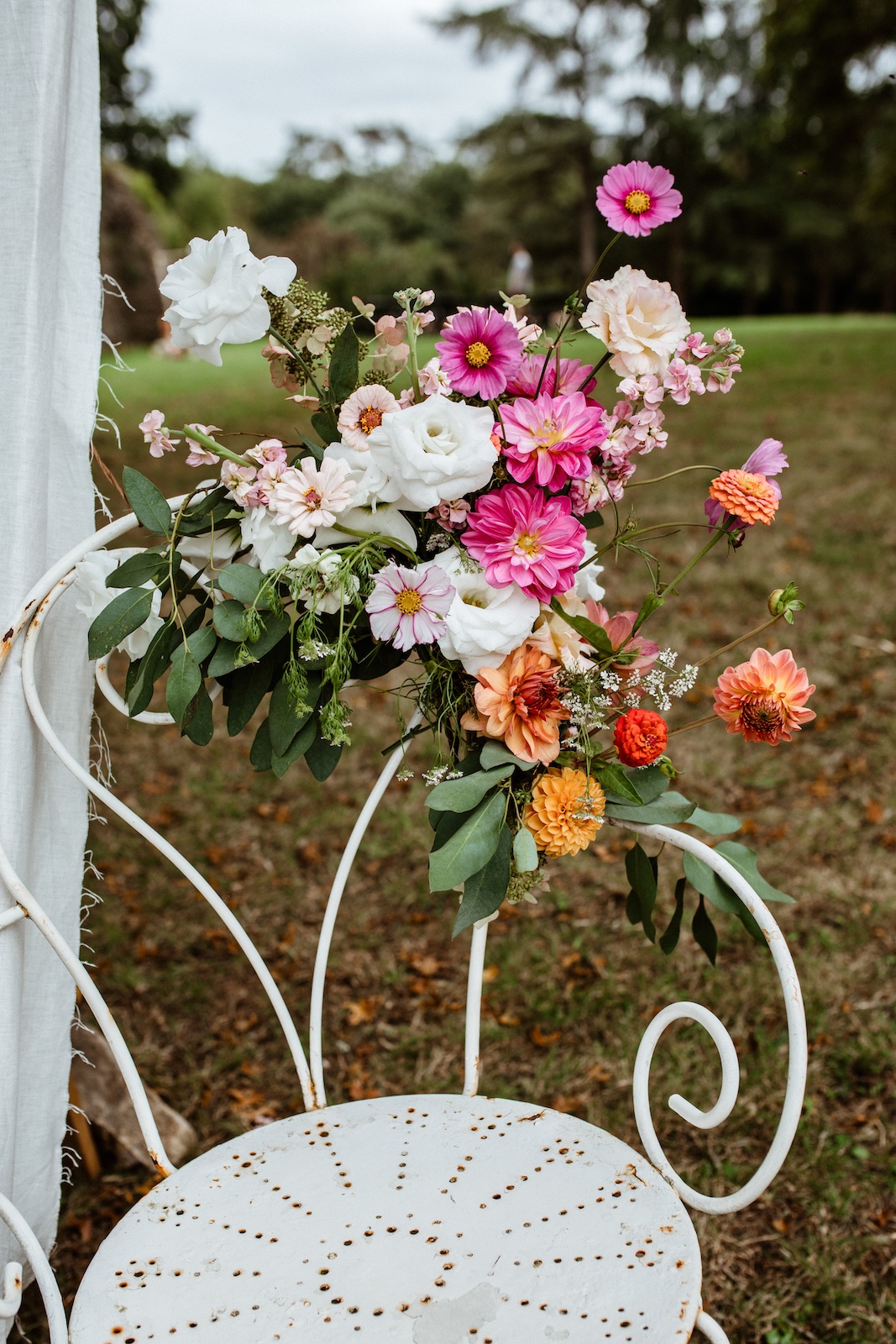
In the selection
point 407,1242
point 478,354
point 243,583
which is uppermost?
point 478,354

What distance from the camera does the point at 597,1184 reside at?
1.15 metres

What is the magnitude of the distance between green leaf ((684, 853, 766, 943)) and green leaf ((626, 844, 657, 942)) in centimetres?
4

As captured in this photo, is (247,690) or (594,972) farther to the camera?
(594,972)

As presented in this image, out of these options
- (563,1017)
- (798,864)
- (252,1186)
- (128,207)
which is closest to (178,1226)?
(252,1186)

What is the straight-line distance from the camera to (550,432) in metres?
1.05

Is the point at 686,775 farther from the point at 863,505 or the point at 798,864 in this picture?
the point at 863,505

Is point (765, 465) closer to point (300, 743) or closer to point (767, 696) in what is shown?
point (767, 696)

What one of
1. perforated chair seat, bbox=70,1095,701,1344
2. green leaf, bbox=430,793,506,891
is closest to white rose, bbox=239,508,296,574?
green leaf, bbox=430,793,506,891

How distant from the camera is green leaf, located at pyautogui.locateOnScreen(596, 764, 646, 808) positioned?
110cm

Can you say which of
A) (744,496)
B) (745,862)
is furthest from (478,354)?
(745,862)

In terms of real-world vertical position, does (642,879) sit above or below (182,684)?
below

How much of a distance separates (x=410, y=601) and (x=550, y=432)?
23 cm

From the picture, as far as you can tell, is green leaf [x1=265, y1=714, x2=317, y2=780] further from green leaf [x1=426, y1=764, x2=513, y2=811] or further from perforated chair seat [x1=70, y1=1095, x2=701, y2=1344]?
perforated chair seat [x1=70, y1=1095, x2=701, y2=1344]

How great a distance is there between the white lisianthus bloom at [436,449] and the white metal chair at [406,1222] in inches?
14.8
